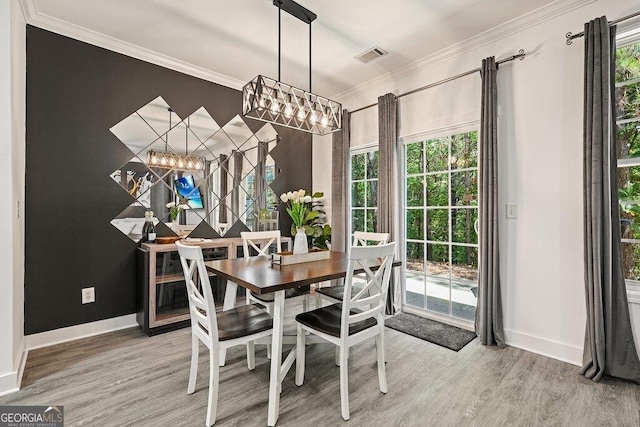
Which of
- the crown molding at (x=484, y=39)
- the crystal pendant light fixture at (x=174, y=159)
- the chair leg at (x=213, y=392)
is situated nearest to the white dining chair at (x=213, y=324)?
the chair leg at (x=213, y=392)

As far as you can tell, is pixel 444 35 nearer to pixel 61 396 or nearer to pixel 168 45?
pixel 168 45

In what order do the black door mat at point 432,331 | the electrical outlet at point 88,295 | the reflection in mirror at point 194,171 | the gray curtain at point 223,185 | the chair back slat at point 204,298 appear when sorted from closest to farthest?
the chair back slat at point 204,298 → the black door mat at point 432,331 → the electrical outlet at point 88,295 → the reflection in mirror at point 194,171 → the gray curtain at point 223,185

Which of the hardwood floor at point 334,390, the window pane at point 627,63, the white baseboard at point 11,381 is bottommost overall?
the hardwood floor at point 334,390

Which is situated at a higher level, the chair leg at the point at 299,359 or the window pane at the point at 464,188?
the window pane at the point at 464,188

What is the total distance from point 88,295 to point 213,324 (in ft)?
6.43

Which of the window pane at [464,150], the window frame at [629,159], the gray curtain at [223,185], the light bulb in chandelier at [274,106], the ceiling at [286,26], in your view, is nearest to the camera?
the window frame at [629,159]

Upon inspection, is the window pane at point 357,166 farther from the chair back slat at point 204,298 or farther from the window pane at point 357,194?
the chair back slat at point 204,298

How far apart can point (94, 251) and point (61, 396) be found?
1334mm

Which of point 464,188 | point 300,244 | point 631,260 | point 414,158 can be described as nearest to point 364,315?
point 300,244

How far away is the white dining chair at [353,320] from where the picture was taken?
1.73 meters

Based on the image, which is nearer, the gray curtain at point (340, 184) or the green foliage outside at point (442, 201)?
the green foliage outside at point (442, 201)

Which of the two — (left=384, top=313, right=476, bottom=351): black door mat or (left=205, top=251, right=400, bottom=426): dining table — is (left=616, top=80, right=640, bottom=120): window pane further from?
(left=205, top=251, right=400, bottom=426): dining table

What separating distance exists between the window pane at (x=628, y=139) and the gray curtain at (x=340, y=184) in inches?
100

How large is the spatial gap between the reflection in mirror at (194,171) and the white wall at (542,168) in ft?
8.42
